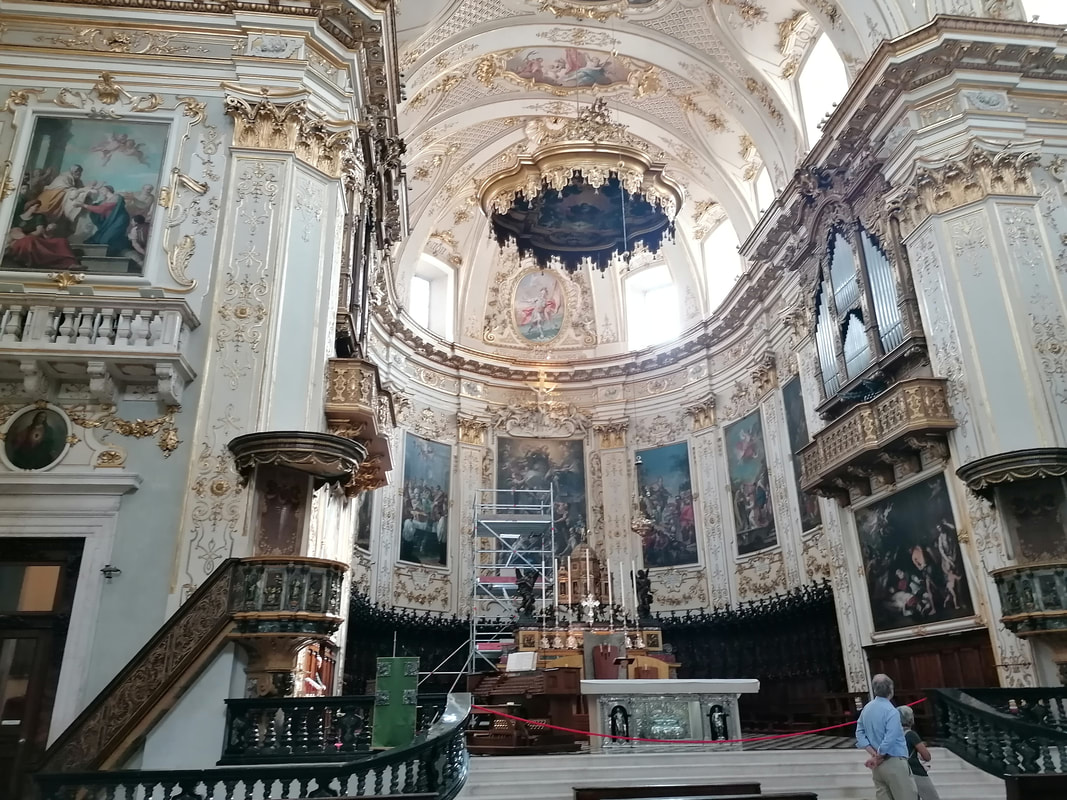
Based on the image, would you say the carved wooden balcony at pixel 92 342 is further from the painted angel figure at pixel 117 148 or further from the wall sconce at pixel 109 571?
the painted angel figure at pixel 117 148

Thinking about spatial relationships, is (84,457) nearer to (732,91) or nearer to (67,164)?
(67,164)

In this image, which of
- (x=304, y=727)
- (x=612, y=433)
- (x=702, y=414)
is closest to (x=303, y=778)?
(x=304, y=727)

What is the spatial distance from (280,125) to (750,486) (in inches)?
506

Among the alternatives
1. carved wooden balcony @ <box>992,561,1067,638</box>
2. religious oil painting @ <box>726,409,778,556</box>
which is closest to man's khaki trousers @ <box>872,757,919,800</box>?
carved wooden balcony @ <box>992,561,1067,638</box>

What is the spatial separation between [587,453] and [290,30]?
13.8 m

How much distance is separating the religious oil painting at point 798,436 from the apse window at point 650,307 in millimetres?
6507

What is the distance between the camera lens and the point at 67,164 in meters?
10.4

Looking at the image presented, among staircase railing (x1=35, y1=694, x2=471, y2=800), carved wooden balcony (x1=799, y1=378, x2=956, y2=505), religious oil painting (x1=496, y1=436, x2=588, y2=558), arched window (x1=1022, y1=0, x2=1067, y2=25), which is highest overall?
arched window (x1=1022, y1=0, x2=1067, y2=25)

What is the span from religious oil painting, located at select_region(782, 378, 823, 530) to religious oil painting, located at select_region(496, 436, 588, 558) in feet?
20.1

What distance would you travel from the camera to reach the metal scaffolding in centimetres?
1906

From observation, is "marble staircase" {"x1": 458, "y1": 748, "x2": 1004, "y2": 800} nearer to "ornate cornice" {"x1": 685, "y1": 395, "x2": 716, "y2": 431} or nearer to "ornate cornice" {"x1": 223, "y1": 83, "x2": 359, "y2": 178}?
"ornate cornice" {"x1": 223, "y1": 83, "x2": 359, "y2": 178}

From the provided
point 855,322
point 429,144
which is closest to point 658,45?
point 429,144

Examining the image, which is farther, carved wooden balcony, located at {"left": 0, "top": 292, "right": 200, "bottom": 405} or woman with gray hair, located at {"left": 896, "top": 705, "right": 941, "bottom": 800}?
carved wooden balcony, located at {"left": 0, "top": 292, "right": 200, "bottom": 405}

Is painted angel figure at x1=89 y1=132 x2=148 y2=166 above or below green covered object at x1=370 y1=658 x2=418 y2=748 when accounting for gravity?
above
